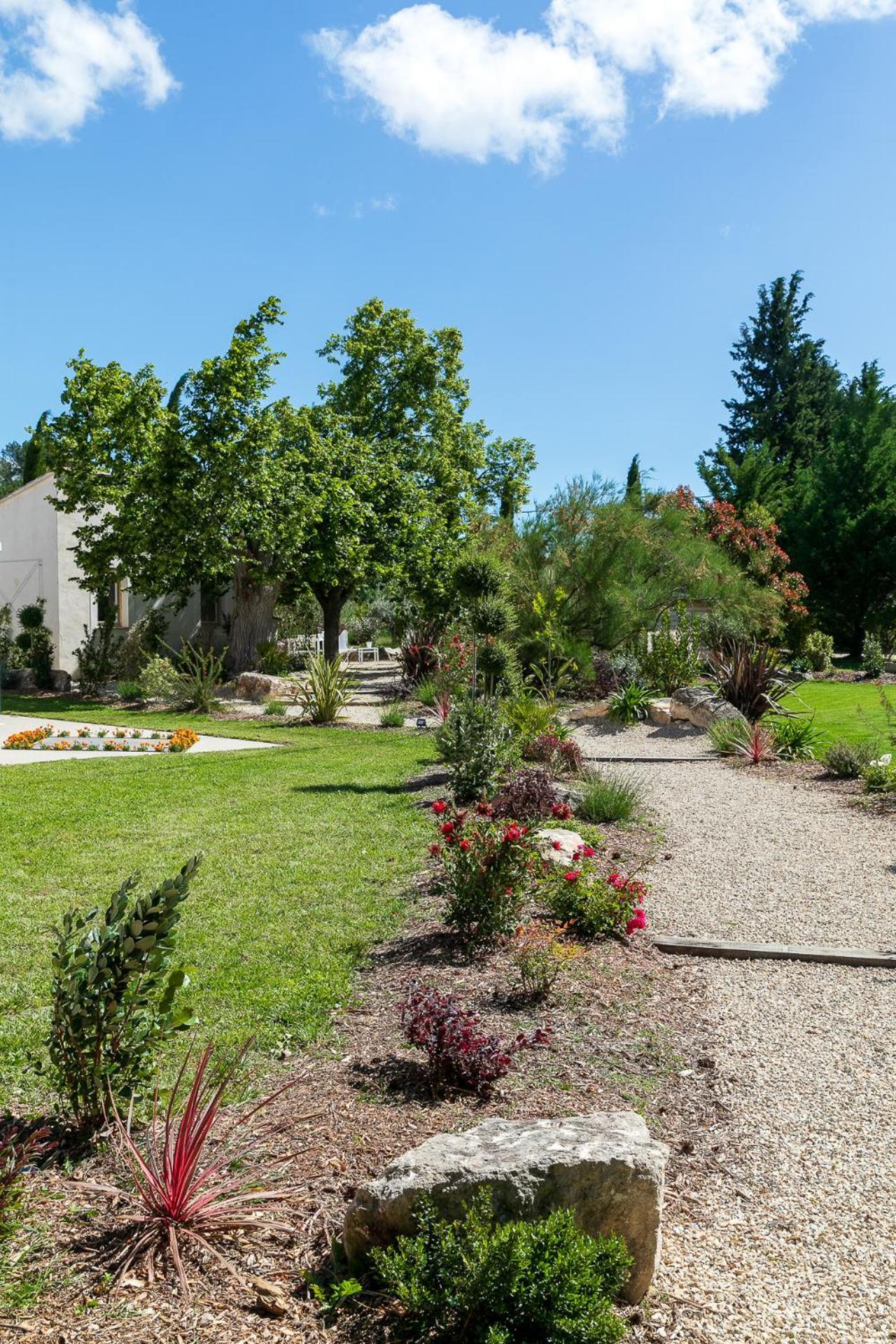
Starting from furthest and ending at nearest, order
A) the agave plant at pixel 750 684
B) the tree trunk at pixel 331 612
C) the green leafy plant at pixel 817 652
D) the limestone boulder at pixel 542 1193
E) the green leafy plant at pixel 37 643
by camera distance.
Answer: the green leafy plant at pixel 817 652 → the tree trunk at pixel 331 612 → the green leafy plant at pixel 37 643 → the agave plant at pixel 750 684 → the limestone boulder at pixel 542 1193

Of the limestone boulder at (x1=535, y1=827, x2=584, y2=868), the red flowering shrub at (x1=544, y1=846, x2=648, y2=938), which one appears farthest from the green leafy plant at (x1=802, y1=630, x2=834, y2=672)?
the red flowering shrub at (x1=544, y1=846, x2=648, y2=938)

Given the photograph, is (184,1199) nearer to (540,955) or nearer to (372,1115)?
(372,1115)

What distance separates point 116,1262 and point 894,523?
1146 inches

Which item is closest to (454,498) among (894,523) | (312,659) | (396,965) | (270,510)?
(270,510)

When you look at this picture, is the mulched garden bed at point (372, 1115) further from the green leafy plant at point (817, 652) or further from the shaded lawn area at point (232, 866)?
the green leafy plant at point (817, 652)

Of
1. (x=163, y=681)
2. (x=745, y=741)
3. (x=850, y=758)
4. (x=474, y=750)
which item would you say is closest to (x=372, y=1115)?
(x=474, y=750)

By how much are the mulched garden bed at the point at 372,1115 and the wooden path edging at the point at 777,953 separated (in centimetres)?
21

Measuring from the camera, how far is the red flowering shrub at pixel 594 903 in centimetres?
512

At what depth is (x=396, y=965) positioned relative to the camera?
4707mm

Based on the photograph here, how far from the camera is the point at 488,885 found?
499 centimetres

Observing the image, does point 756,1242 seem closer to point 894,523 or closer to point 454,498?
point 454,498

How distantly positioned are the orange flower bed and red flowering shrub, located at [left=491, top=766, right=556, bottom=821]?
7.36 metres

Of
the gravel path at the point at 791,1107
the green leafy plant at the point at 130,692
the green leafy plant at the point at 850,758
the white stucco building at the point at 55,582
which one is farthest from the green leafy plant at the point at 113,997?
the white stucco building at the point at 55,582

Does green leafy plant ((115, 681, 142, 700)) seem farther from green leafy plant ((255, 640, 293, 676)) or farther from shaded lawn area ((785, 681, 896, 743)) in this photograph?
shaded lawn area ((785, 681, 896, 743))
